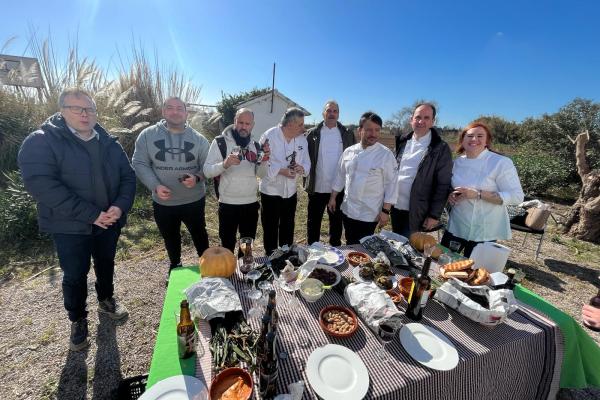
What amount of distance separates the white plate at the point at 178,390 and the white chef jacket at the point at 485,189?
9.99ft

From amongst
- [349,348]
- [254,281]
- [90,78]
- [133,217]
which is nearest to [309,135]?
[254,281]

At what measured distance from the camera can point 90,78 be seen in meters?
6.65

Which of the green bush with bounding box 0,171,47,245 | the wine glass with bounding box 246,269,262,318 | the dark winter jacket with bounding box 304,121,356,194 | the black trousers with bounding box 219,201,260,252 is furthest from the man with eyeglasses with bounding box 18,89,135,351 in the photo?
the green bush with bounding box 0,171,47,245

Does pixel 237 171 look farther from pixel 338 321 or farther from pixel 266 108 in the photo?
pixel 266 108

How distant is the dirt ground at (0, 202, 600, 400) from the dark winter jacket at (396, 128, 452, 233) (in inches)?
70.1

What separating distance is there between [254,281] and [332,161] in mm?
2405

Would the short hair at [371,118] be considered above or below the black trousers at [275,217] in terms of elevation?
above

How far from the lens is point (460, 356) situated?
1468 millimetres

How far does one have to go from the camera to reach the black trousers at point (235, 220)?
10.7 ft

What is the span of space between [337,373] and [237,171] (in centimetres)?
236

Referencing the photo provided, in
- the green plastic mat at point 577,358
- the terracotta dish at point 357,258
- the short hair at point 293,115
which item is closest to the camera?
the green plastic mat at point 577,358

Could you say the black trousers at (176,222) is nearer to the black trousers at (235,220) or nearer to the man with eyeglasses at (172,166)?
the man with eyeglasses at (172,166)

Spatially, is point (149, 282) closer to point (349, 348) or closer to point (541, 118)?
point (349, 348)

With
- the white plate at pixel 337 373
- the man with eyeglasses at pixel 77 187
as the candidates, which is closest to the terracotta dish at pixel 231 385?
the white plate at pixel 337 373
